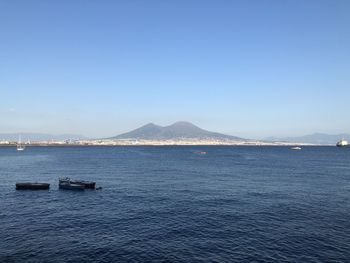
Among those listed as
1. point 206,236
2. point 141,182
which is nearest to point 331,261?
point 206,236

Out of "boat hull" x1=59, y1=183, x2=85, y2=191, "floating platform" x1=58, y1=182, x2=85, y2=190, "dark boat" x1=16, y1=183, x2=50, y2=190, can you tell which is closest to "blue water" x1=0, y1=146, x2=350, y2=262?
"dark boat" x1=16, y1=183, x2=50, y2=190

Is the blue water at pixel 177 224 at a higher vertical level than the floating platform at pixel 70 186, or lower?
lower

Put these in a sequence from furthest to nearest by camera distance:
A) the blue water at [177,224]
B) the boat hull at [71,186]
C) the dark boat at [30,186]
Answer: the boat hull at [71,186]
the dark boat at [30,186]
the blue water at [177,224]

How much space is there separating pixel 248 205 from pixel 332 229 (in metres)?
18.6

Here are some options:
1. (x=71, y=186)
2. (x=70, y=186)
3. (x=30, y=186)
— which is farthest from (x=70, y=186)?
(x=30, y=186)

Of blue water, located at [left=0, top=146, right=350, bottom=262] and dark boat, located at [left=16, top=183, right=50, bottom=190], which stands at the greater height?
dark boat, located at [left=16, top=183, right=50, bottom=190]

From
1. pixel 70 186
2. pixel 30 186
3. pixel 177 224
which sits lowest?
pixel 177 224

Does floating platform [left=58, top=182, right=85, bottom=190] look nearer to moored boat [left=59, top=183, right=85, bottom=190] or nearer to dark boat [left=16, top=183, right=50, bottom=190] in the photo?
moored boat [left=59, top=183, right=85, bottom=190]

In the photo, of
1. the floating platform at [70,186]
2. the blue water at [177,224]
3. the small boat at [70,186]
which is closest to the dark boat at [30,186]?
Result: the blue water at [177,224]

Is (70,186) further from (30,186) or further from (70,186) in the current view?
(30,186)

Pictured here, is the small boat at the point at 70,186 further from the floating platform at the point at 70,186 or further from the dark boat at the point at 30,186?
the dark boat at the point at 30,186

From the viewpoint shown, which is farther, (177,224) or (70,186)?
(70,186)

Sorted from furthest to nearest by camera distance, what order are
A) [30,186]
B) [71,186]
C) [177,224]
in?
[71,186] < [30,186] < [177,224]

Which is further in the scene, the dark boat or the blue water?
the dark boat
